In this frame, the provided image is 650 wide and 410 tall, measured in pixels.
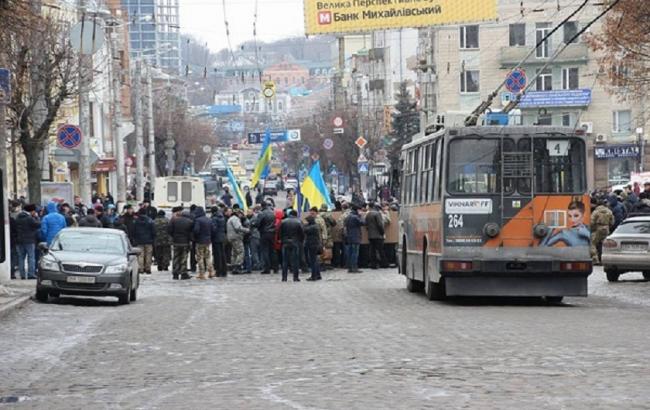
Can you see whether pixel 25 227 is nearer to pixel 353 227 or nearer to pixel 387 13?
pixel 353 227

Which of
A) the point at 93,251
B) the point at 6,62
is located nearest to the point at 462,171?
the point at 93,251

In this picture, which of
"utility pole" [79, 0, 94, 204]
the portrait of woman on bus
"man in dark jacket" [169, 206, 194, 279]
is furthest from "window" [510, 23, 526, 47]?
the portrait of woman on bus

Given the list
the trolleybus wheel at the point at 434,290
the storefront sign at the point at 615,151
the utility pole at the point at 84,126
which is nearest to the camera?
the trolleybus wheel at the point at 434,290

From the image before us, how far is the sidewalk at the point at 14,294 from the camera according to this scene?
82.3 ft

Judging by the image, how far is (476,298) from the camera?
1096 inches

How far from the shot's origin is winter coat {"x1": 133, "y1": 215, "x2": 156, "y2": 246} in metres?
39.4

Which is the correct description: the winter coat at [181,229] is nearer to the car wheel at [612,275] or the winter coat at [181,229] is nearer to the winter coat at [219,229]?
the winter coat at [219,229]

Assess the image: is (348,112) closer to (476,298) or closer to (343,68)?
(343,68)

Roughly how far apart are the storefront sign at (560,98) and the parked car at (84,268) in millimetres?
57753

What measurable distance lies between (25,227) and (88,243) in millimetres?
6624

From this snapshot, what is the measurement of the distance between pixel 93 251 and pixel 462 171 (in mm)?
7089

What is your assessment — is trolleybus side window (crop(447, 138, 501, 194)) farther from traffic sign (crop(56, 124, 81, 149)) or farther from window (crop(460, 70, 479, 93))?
window (crop(460, 70, 479, 93))

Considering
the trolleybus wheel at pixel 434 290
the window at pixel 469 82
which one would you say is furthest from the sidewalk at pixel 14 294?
the window at pixel 469 82

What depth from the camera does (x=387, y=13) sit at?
190ft
